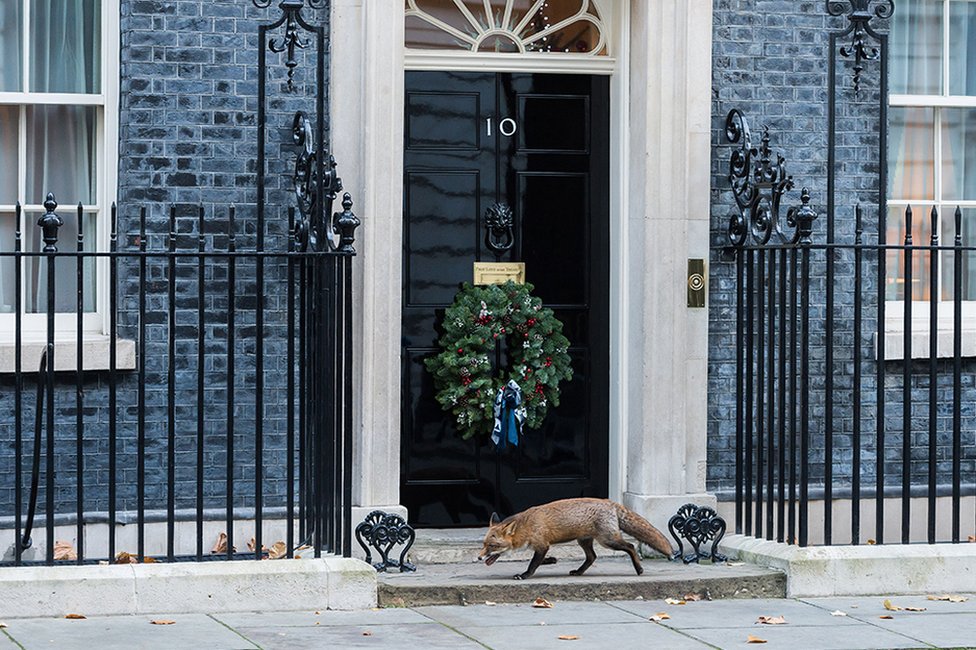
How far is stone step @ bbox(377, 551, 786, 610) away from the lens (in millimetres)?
7918

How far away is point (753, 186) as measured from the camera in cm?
896

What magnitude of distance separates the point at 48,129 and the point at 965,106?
5.36 meters

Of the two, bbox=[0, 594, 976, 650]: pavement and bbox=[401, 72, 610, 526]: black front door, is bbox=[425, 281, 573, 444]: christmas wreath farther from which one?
bbox=[0, 594, 976, 650]: pavement

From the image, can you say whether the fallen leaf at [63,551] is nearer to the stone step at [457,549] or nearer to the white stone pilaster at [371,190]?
the white stone pilaster at [371,190]

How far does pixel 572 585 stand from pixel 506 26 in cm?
325

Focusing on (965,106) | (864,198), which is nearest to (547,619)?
(864,198)

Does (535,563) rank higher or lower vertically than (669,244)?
lower

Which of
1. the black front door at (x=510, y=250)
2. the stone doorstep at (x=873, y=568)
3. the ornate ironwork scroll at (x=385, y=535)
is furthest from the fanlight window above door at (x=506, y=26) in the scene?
the stone doorstep at (x=873, y=568)

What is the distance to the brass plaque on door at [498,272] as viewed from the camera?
9266 millimetres

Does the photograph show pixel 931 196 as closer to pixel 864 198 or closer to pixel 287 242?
pixel 864 198

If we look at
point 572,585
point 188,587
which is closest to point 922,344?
point 572,585

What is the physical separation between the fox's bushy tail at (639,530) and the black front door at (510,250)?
3.82ft

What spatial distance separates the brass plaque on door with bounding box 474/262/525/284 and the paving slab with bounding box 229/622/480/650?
2495 mm

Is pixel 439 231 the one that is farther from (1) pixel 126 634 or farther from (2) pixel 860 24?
(1) pixel 126 634
